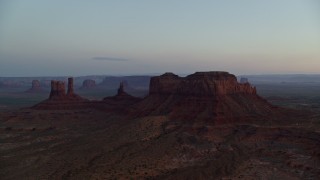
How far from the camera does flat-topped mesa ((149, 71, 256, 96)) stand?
250ft

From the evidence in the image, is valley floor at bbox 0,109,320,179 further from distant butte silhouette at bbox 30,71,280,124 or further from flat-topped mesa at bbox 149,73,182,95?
flat-topped mesa at bbox 149,73,182,95

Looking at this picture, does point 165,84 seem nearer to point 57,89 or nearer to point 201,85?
point 201,85

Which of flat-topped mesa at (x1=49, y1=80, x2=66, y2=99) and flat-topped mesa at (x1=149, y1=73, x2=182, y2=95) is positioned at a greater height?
flat-topped mesa at (x1=149, y1=73, x2=182, y2=95)

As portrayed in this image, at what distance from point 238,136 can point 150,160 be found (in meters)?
18.3

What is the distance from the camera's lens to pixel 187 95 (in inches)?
3071

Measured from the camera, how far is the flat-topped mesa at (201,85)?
250 feet

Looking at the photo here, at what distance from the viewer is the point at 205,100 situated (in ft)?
245

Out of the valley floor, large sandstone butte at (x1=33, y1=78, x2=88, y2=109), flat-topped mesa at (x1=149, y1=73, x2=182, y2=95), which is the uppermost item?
flat-topped mesa at (x1=149, y1=73, x2=182, y2=95)

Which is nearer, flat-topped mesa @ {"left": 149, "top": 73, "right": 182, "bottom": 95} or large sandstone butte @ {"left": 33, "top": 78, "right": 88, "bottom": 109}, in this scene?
flat-topped mesa @ {"left": 149, "top": 73, "right": 182, "bottom": 95}

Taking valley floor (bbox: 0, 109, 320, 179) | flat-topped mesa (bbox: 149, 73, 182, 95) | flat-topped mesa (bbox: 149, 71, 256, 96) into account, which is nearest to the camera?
valley floor (bbox: 0, 109, 320, 179)

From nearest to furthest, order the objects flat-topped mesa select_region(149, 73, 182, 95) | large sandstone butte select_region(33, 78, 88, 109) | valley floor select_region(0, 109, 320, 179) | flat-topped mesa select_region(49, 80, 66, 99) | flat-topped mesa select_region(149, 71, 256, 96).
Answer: valley floor select_region(0, 109, 320, 179) < flat-topped mesa select_region(149, 71, 256, 96) < flat-topped mesa select_region(149, 73, 182, 95) < large sandstone butte select_region(33, 78, 88, 109) < flat-topped mesa select_region(49, 80, 66, 99)

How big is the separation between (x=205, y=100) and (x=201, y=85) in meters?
3.67

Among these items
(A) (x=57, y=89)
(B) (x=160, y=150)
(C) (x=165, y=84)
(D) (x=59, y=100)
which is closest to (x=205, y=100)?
(C) (x=165, y=84)

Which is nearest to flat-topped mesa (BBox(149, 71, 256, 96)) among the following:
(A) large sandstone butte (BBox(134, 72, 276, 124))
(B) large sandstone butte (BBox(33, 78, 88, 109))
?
(A) large sandstone butte (BBox(134, 72, 276, 124))
